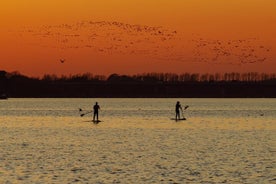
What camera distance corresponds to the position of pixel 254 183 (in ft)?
125

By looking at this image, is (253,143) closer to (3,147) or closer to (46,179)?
(3,147)

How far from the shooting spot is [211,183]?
3806cm

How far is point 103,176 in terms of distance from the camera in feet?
133

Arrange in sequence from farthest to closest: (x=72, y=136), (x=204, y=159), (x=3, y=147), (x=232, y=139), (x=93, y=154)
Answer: (x=72, y=136), (x=232, y=139), (x=3, y=147), (x=93, y=154), (x=204, y=159)

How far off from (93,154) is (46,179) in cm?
1490

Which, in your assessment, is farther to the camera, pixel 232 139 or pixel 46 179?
pixel 232 139

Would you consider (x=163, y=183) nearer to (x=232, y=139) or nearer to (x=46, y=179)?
(x=46, y=179)

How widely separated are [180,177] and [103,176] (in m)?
4.14

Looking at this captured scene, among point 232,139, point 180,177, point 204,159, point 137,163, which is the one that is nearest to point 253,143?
point 232,139

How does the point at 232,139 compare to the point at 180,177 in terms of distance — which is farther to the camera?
the point at 232,139

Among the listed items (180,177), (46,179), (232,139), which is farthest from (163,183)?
(232,139)

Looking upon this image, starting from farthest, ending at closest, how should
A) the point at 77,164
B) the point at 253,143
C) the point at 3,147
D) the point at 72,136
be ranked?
1. the point at 72,136
2. the point at 253,143
3. the point at 3,147
4. the point at 77,164

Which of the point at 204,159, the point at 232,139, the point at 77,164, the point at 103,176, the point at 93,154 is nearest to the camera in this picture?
the point at 103,176

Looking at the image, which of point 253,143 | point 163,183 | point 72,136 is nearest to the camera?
point 163,183
